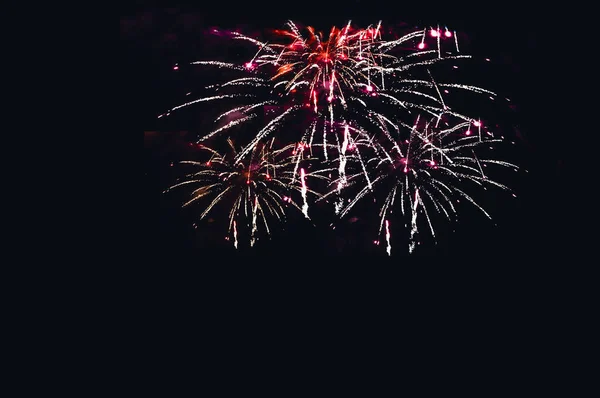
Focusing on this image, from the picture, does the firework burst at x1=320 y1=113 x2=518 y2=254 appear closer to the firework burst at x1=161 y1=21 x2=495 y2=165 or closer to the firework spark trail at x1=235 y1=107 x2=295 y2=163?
the firework burst at x1=161 y1=21 x2=495 y2=165

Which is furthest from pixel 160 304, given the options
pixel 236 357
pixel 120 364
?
pixel 236 357

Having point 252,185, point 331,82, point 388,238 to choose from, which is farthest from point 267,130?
point 388,238

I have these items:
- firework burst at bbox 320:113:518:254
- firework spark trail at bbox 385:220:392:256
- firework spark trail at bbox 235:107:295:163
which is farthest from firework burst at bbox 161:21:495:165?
firework spark trail at bbox 385:220:392:256

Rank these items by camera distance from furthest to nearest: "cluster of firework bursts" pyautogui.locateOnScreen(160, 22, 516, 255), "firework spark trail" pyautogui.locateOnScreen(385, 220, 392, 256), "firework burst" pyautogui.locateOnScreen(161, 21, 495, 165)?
"firework spark trail" pyautogui.locateOnScreen(385, 220, 392, 256), "cluster of firework bursts" pyautogui.locateOnScreen(160, 22, 516, 255), "firework burst" pyautogui.locateOnScreen(161, 21, 495, 165)

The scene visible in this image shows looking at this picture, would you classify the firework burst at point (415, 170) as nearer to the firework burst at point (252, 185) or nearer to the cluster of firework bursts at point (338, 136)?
the cluster of firework bursts at point (338, 136)

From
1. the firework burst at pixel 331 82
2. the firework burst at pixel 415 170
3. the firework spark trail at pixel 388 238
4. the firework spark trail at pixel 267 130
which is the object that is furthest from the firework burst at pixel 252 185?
the firework spark trail at pixel 388 238

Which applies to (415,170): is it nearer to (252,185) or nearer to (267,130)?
(267,130)

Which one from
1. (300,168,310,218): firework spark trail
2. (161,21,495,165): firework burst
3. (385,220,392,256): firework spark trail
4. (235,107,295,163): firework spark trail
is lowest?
(385,220,392,256): firework spark trail
